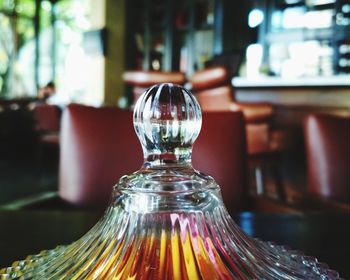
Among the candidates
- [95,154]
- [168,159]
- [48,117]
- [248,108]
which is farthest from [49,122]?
[168,159]

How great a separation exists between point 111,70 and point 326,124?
6157mm

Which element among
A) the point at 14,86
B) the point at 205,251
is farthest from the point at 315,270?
the point at 14,86

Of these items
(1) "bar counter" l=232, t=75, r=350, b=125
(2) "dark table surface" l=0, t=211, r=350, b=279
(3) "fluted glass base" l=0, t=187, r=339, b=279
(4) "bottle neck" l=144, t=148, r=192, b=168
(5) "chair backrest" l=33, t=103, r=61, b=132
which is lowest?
(2) "dark table surface" l=0, t=211, r=350, b=279

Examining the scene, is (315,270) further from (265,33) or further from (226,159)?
(265,33)

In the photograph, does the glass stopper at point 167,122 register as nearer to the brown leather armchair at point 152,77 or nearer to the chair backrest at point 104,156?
the chair backrest at point 104,156

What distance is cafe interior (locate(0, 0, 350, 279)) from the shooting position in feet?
2.39

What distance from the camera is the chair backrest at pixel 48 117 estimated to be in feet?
13.6

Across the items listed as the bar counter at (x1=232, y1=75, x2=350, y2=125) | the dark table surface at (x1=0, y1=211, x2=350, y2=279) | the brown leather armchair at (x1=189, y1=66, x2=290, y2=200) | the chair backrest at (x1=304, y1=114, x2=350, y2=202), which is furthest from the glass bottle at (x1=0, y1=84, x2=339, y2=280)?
the bar counter at (x1=232, y1=75, x2=350, y2=125)

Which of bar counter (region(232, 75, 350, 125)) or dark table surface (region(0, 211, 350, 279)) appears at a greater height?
bar counter (region(232, 75, 350, 125))

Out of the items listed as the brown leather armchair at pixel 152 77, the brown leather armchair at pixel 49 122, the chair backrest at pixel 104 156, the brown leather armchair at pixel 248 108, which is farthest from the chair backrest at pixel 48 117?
the chair backrest at pixel 104 156

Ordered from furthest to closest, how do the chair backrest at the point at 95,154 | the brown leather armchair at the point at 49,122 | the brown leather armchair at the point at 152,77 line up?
the brown leather armchair at the point at 49,122
the brown leather armchair at the point at 152,77
the chair backrest at the point at 95,154

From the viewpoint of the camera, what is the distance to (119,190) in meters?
0.35

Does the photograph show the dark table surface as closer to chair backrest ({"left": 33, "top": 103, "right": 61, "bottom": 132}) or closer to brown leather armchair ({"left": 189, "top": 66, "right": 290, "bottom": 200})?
brown leather armchair ({"left": 189, "top": 66, "right": 290, "bottom": 200})

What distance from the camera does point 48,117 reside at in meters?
4.18
